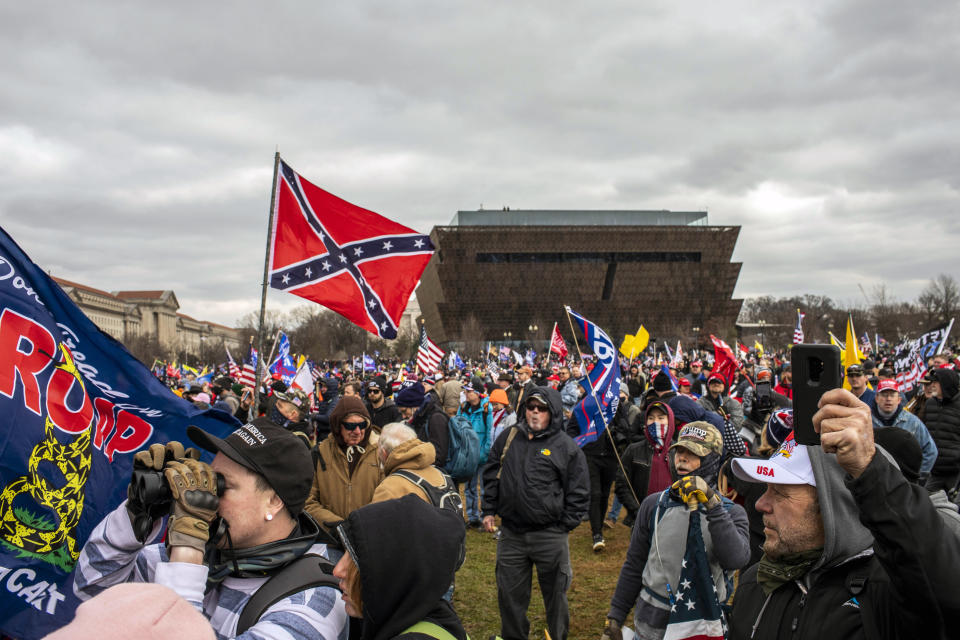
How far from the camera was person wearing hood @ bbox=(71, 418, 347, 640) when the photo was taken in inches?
74.6

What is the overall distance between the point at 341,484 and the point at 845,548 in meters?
3.46

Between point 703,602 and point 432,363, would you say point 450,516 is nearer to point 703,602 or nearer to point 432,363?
point 703,602

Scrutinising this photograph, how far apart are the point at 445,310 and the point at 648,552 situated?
9078 centimetres

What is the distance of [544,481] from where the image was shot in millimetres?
5188

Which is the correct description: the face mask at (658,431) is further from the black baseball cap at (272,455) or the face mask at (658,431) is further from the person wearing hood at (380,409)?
the person wearing hood at (380,409)

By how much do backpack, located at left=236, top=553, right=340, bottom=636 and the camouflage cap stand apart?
8.80ft

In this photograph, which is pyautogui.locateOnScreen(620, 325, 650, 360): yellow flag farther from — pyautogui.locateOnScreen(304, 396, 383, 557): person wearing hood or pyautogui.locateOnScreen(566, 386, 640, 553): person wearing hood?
pyautogui.locateOnScreen(304, 396, 383, 557): person wearing hood

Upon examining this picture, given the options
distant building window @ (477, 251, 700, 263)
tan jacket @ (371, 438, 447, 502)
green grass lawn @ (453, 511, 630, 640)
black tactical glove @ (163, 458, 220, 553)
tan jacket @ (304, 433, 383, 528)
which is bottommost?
green grass lawn @ (453, 511, 630, 640)

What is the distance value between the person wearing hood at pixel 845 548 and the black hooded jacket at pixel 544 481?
8.35 feet

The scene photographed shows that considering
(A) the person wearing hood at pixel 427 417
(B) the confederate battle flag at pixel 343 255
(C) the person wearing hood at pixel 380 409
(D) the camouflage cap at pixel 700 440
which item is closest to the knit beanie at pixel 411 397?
(A) the person wearing hood at pixel 427 417

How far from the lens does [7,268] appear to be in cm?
289

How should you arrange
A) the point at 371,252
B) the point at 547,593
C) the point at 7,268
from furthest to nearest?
1. the point at 371,252
2. the point at 547,593
3. the point at 7,268

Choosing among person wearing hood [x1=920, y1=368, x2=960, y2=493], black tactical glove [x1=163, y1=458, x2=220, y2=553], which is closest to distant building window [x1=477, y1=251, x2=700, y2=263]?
person wearing hood [x1=920, y1=368, x2=960, y2=493]

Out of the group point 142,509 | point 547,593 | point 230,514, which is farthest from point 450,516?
point 547,593
